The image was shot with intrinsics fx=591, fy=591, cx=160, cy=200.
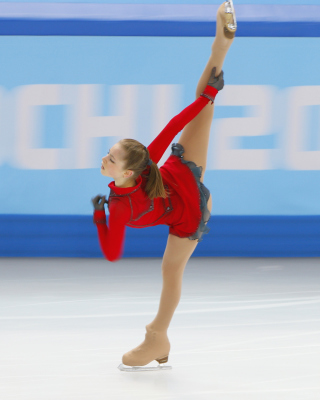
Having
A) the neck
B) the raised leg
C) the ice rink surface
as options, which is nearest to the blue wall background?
the ice rink surface

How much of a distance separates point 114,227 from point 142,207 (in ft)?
0.33

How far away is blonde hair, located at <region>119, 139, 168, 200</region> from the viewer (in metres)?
1.60

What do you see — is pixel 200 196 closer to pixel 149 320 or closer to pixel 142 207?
pixel 142 207

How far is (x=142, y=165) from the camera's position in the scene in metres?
1.63

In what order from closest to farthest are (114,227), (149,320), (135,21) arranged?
(114,227), (149,320), (135,21)

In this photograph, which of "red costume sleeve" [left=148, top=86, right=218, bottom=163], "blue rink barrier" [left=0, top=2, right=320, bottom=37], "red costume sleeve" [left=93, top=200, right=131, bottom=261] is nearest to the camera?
"red costume sleeve" [left=93, top=200, right=131, bottom=261]

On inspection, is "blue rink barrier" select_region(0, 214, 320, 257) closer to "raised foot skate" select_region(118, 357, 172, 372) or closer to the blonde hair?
"raised foot skate" select_region(118, 357, 172, 372)

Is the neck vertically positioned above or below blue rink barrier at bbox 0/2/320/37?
below

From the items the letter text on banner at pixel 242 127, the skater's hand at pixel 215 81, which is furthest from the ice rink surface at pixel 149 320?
the skater's hand at pixel 215 81

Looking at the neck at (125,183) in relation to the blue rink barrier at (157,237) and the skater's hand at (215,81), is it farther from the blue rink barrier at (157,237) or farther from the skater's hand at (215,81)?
the blue rink barrier at (157,237)

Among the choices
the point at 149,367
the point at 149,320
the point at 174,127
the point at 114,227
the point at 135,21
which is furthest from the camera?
the point at 135,21

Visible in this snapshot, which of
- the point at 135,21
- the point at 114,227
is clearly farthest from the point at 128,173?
the point at 135,21

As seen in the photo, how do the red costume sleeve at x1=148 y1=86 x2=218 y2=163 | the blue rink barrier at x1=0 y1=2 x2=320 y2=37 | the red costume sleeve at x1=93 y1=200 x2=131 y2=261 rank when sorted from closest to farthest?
the red costume sleeve at x1=93 y1=200 x2=131 y2=261 < the red costume sleeve at x1=148 y1=86 x2=218 y2=163 < the blue rink barrier at x1=0 y1=2 x2=320 y2=37

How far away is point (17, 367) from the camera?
1.79 metres
